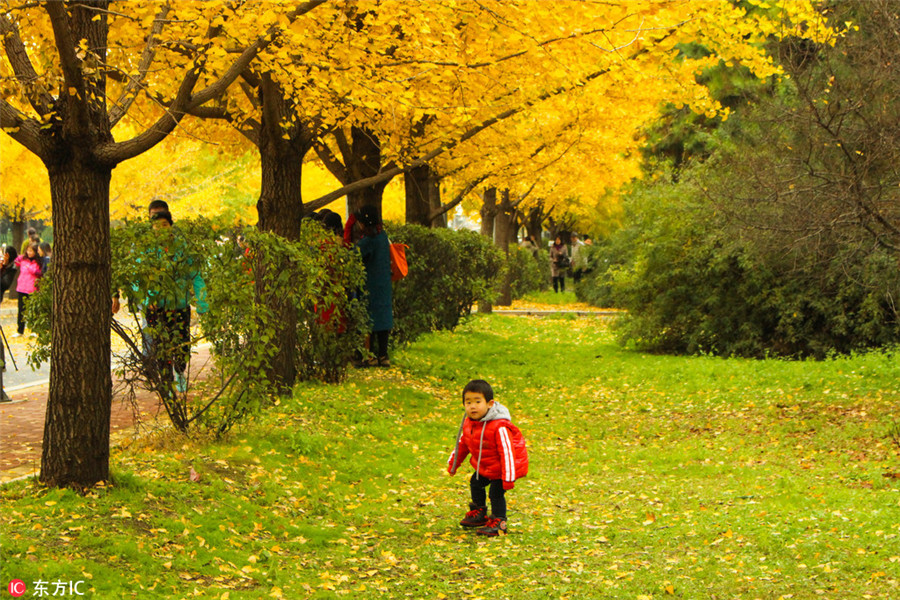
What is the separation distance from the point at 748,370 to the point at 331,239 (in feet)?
20.4

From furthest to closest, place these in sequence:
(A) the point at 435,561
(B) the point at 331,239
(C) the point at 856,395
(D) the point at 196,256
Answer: (C) the point at 856,395 → (B) the point at 331,239 → (D) the point at 196,256 → (A) the point at 435,561

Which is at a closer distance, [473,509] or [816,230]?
[473,509]

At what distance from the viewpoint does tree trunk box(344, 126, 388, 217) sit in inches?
504

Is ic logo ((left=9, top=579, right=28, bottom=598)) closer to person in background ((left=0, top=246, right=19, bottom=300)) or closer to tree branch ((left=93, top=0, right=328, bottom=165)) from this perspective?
tree branch ((left=93, top=0, right=328, bottom=165))

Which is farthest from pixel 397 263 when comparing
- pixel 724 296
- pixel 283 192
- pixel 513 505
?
pixel 724 296

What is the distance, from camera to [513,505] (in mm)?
7141

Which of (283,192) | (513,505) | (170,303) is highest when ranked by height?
(283,192)

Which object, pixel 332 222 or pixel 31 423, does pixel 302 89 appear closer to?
pixel 332 222

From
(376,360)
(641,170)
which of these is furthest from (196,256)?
(641,170)

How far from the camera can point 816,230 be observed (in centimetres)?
914

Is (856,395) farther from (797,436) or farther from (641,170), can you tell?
(641,170)

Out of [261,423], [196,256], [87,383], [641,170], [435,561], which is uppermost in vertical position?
[641,170]

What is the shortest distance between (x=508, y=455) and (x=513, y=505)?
47.1 inches

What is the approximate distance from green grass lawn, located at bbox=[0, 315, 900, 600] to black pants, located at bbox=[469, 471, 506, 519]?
275 millimetres
